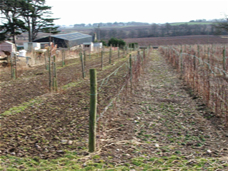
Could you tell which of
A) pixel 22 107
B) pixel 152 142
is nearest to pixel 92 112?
pixel 152 142

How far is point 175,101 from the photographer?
659cm

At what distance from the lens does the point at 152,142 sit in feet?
12.8

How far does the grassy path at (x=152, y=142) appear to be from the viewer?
307 cm

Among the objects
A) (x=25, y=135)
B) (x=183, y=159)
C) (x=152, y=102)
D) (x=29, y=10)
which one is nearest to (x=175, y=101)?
(x=152, y=102)

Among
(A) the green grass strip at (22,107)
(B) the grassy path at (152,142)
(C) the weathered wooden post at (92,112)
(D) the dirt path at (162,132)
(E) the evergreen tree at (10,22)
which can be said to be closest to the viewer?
(B) the grassy path at (152,142)

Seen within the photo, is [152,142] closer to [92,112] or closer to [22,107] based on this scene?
[92,112]

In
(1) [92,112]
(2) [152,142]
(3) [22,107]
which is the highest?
(1) [92,112]

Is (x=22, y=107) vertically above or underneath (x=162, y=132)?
above

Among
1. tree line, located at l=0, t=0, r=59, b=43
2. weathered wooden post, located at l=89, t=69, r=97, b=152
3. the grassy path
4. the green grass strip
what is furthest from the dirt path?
tree line, located at l=0, t=0, r=59, b=43

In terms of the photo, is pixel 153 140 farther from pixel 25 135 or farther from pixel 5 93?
pixel 5 93

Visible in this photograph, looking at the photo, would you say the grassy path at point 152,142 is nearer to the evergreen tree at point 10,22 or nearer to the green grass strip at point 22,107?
the green grass strip at point 22,107

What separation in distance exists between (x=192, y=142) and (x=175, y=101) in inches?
107

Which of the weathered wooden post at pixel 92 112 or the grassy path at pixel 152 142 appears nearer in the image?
the grassy path at pixel 152 142

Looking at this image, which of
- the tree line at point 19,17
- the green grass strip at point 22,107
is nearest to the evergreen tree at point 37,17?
the tree line at point 19,17
